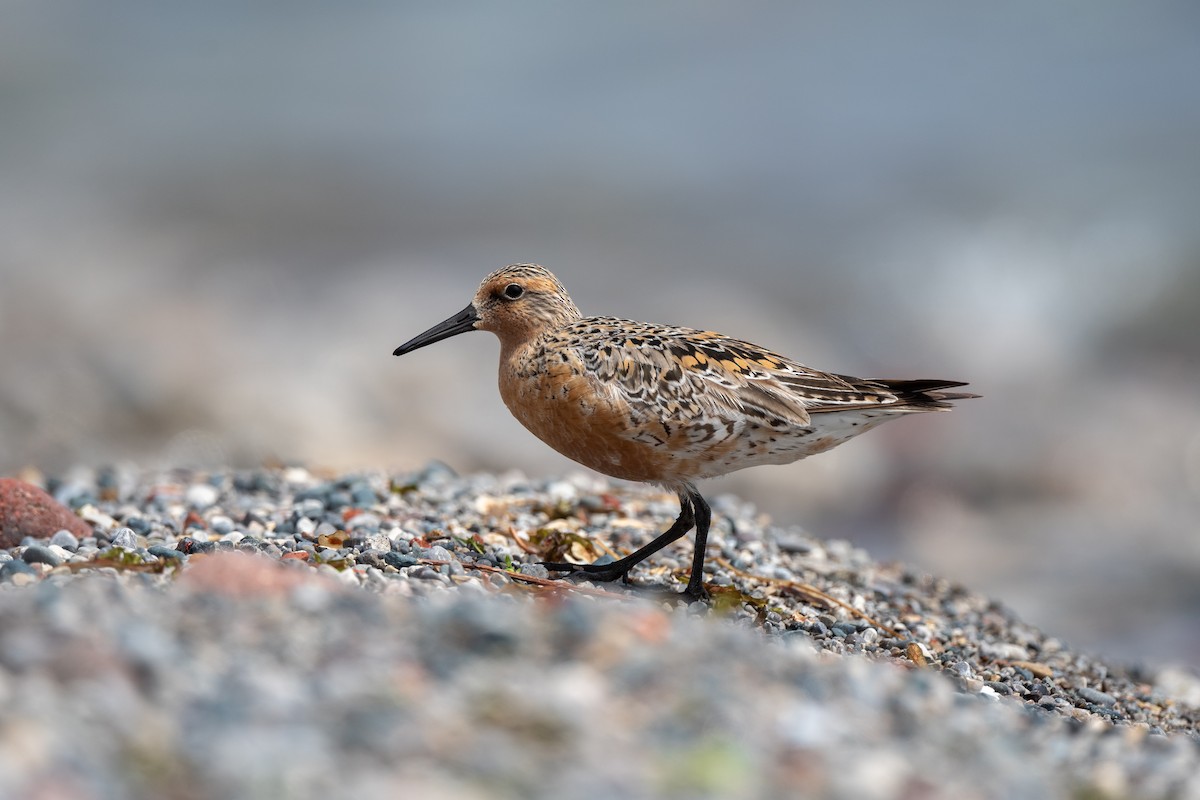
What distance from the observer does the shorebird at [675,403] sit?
21.1 ft

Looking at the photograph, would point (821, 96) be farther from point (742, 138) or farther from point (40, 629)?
point (40, 629)

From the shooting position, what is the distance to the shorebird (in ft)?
21.1

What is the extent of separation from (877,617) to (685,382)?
5.44 feet

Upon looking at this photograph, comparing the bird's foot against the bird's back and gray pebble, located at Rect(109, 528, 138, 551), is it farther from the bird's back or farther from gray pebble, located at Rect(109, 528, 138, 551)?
gray pebble, located at Rect(109, 528, 138, 551)

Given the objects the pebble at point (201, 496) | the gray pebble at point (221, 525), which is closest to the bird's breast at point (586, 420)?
the gray pebble at point (221, 525)

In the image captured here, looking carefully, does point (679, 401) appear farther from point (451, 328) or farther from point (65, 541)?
point (65, 541)

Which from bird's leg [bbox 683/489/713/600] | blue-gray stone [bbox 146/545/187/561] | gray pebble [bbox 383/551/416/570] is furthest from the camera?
bird's leg [bbox 683/489/713/600]

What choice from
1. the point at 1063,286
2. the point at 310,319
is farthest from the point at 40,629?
the point at 1063,286

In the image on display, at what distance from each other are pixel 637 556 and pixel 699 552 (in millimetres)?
392

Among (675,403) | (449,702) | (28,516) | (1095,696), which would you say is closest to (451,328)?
(675,403)

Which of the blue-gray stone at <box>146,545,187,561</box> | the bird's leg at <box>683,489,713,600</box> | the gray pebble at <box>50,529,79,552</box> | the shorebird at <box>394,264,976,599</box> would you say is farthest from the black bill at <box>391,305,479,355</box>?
the gray pebble at <box>50,529,79,552</box>

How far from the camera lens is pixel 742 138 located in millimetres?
25141

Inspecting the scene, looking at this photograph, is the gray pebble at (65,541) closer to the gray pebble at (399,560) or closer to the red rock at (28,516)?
the red rock at (28,516)

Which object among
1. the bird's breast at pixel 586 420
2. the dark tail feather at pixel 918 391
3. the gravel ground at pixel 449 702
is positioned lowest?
the gravel ground at pixel 449 702
